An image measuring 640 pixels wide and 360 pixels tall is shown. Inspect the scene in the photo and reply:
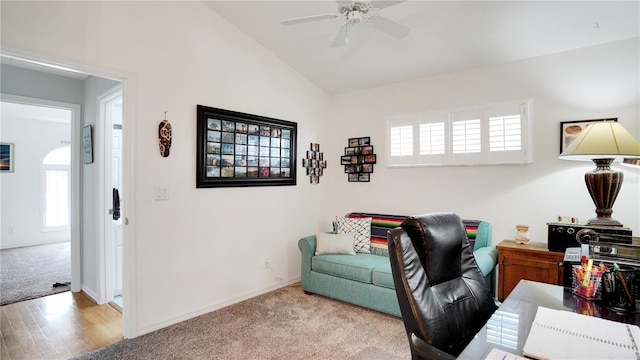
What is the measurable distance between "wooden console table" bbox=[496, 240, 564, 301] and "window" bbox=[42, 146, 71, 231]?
25.7ft

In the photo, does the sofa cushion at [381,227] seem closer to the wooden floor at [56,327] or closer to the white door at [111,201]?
the wooden floor at [56,327]

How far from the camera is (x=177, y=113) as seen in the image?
293cm

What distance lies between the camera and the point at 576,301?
A: 1402 mm

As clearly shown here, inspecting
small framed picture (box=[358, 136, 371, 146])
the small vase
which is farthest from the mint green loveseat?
small framed picture (box=[358, 136, 371, 146])

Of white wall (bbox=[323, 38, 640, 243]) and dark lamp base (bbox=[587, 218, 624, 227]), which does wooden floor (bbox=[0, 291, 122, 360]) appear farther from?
dark lamp base (bbox=[587, 218, 624, 227])

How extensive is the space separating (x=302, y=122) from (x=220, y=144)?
1.29m

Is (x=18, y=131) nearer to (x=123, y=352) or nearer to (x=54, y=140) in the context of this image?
(x=54, y=140)

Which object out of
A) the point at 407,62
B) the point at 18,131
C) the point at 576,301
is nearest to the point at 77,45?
the point at 407,62

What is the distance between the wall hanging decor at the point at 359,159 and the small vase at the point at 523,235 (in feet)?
5.88

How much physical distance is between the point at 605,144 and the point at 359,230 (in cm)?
228

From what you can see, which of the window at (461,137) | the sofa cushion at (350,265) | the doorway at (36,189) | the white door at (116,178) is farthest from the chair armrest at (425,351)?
the doorway at (36,189)

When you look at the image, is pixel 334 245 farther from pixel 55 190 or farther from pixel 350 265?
pixel 55 190

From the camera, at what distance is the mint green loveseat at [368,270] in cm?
296

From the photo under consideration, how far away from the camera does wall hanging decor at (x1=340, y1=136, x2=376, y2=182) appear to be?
423 centimetres
